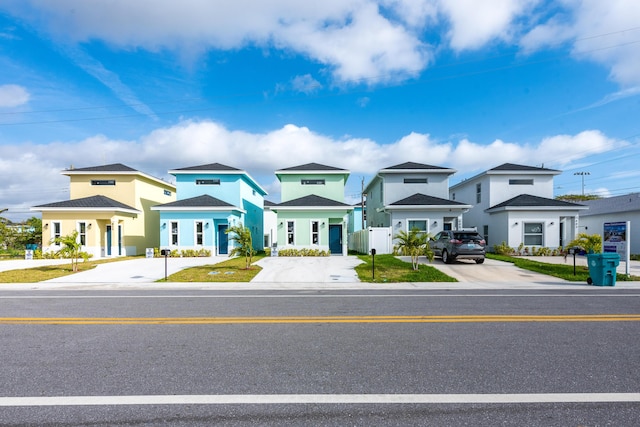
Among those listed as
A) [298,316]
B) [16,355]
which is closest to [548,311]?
[298,316]

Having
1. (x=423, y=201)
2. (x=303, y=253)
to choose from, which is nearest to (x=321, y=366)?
(x=303, y=253)

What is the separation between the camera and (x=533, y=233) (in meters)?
23.9

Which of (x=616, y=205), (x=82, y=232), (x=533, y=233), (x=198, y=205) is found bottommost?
(x=533, y=233)

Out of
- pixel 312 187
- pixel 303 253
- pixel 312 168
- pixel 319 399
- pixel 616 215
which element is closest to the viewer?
pixel 319 399

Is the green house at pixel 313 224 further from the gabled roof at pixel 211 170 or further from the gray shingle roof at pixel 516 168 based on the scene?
the gray shingle roof at pixel 516 168

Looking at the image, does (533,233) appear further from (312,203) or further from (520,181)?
(312,203)

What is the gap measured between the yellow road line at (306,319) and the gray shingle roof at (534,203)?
60.0 ft

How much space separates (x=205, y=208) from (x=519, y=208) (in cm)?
2154

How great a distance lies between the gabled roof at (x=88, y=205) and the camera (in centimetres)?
2402

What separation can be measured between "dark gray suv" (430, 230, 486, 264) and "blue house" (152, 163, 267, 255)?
45.6 ft

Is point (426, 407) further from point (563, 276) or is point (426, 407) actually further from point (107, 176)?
point (107, 176)

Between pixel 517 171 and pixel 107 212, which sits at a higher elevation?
pixel 517 171

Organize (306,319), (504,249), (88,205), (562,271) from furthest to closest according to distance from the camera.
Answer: (88,205) → (504,249) → (562,271) → (306,319)

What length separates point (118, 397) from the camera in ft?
12.2
